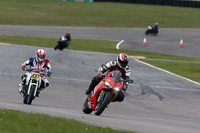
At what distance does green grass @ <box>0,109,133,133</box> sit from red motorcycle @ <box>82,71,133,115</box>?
7.06 ft

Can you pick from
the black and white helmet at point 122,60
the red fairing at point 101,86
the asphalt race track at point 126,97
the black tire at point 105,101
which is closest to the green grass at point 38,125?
the asphalt race track at point 126,97

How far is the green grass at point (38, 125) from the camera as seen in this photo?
25.3ft

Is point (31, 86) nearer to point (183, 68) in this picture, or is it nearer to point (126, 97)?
point (126, 97)

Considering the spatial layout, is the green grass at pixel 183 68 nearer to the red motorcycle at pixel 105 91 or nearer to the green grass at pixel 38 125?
the red motorcycle at pixel 105 91

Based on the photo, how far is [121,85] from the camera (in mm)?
11578

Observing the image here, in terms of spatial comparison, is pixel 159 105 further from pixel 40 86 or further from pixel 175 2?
pixel 175 2

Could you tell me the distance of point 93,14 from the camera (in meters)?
60.3

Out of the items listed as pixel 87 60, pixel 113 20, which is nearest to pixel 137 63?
pixel 87 60

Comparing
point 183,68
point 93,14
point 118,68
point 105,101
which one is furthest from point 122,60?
point 93,14

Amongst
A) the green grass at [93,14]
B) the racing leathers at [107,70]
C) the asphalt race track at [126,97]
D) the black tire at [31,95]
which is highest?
the racing leathers at [107,70]

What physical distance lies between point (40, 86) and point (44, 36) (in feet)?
93.9

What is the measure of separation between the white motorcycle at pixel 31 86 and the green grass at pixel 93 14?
37705 mm

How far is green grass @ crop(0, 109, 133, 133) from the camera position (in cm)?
771

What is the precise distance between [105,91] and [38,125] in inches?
133
